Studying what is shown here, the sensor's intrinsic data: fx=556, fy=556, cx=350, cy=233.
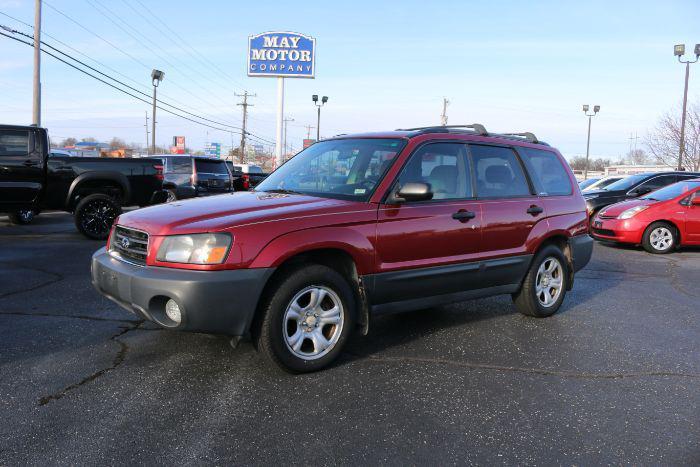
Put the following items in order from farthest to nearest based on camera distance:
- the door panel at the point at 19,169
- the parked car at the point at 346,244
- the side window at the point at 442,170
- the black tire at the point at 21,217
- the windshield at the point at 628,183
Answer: the windshield at the point at 628,183
the black tire at the point at 21,217
the door panel at the point at 19,169
the side window at the point at 442,170
the parked car at the point at 346,244

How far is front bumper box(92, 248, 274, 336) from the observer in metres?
3.41

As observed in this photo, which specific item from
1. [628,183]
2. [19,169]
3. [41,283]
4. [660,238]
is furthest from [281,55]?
[41,283]

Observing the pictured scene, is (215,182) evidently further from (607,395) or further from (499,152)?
(607,395)

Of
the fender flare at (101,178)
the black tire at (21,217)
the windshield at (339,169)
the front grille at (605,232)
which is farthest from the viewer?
the black tire at (21,217)

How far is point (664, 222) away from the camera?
11000 mm

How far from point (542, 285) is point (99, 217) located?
805 centimetres

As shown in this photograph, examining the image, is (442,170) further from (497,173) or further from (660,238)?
(660,238)

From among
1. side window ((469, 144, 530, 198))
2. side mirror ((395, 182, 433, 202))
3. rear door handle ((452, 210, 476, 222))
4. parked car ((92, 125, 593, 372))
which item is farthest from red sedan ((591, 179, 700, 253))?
side mirror ((395, 182, 433, 202))

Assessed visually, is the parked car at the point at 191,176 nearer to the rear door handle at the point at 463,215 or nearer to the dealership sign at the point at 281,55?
the rear door handle at the point at 463,215

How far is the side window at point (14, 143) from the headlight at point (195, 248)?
774 cm

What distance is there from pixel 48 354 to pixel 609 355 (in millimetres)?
4384

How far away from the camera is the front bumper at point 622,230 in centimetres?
1100

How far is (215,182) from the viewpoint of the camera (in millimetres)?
15500

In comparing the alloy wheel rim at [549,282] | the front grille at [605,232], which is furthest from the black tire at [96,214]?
the front grille at [605,232]
